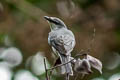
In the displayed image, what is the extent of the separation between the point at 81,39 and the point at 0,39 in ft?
4.70

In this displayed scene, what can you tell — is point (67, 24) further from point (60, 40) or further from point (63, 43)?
point (63, 43)

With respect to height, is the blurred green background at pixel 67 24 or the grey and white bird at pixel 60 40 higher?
the blurred green background at pixel 67 24

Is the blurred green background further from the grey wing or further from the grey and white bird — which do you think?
the grey wing

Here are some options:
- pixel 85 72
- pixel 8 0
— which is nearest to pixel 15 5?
pixel 8 0

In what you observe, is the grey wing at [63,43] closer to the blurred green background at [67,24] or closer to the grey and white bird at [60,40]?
the grey and white bird at [60,40]

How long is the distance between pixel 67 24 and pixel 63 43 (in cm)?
323

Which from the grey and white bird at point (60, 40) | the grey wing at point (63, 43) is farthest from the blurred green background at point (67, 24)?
the grey wing at point (63, 43)

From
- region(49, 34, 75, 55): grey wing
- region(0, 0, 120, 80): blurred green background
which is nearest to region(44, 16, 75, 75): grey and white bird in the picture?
region(49, 34, 75, 55): grey wing

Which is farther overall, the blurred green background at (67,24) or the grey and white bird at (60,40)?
the blurred green background at (67,24)

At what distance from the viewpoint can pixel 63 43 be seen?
4.48 metres

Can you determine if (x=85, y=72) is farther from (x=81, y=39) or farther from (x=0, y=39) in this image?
(x=0, y=39)

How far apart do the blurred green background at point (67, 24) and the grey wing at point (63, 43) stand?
2.46 metres

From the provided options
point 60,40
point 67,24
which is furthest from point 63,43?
point 67,24

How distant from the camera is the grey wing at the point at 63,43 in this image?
4.38m
